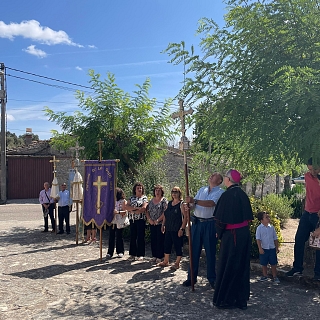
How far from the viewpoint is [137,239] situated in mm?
8633

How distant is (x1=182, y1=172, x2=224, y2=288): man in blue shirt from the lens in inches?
252

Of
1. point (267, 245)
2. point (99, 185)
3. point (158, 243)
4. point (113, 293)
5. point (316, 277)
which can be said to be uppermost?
point (99, 185)

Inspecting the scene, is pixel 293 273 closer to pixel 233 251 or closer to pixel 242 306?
pixel 242 306

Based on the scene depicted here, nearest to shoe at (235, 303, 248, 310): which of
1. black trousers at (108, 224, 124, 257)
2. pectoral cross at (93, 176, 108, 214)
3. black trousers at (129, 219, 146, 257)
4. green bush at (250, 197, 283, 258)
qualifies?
green bush at (250, 197, 283, 258)

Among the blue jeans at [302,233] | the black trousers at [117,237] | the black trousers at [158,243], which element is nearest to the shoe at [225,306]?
the blue jeans at [302,233]

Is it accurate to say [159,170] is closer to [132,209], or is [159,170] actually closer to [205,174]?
[205,174]

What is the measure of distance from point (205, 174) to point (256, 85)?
5.11 metres

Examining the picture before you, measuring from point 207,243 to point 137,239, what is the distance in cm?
251

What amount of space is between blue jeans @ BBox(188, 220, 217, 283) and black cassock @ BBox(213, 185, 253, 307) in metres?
0.87

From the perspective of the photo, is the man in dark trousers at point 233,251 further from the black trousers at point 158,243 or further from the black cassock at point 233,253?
the black trousers at point 158,243

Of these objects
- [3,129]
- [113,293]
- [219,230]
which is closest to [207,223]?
[219,230]

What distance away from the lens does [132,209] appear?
8500mm

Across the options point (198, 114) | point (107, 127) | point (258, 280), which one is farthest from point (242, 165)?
point (107, 127)

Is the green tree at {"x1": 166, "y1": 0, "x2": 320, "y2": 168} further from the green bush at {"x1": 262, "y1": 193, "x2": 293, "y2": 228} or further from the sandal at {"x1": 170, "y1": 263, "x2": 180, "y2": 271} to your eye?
the green bush at {"x1": 262, "y1": 193, "x2": 293, "y2": 228}
